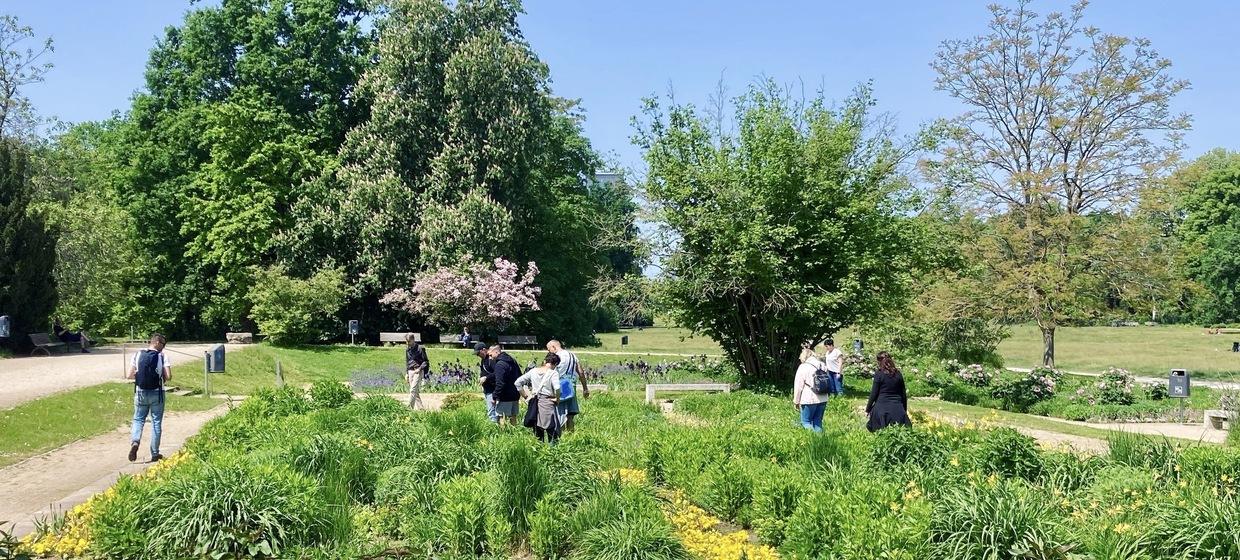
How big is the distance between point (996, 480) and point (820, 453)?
2.11 m

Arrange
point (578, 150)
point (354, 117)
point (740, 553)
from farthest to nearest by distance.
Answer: point (578, 150), point (354, 117), point (740, 553)

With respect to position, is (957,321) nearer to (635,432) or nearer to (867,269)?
(867,269)

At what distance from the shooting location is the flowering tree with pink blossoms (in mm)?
38219

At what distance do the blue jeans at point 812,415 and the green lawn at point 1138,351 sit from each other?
1971cm

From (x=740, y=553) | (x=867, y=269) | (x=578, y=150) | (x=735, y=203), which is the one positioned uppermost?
(x=578, y=150)

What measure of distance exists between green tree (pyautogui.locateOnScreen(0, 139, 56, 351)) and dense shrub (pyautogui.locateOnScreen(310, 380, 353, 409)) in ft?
62.8

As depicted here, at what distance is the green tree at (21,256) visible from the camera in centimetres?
2892

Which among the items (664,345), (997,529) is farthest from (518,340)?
(997,529)

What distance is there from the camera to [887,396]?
12312 millimetres

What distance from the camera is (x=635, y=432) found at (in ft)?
42.6

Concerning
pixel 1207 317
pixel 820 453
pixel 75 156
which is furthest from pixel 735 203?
pixel 1207 317

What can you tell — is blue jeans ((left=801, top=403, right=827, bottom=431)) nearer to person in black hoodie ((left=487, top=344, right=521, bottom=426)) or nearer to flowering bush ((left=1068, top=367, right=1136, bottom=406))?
person in black hoodie ((left=487, top=344, right=521, bottom=426))

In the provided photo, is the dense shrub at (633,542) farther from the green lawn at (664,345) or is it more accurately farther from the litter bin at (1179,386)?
the green lawn at (664,345)

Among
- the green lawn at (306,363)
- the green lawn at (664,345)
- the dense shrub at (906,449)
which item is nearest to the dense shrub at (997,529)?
the dense shrub at (906,449)
